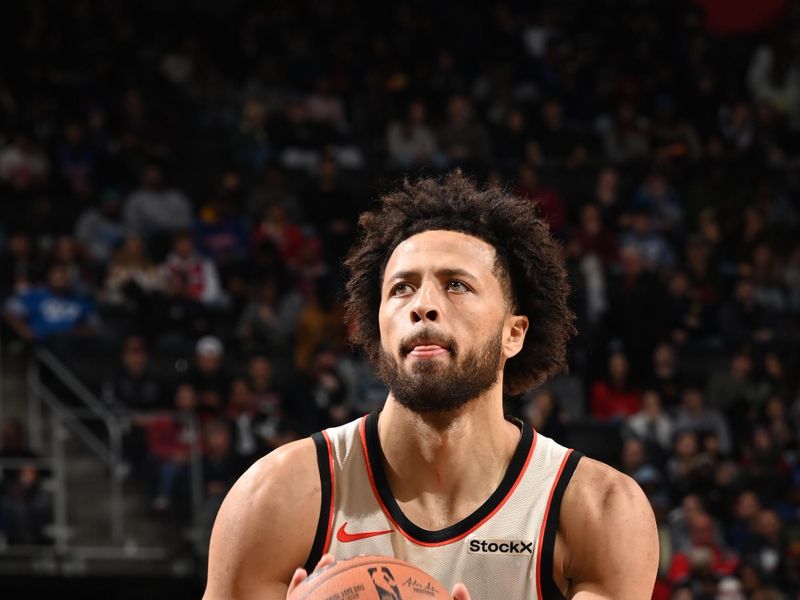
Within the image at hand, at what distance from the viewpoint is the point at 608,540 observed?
3.80m

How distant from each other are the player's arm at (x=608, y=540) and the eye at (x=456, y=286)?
25.3 inches

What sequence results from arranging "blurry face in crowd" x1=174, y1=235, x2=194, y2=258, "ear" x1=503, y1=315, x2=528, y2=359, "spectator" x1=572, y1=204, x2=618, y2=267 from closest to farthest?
"ear" x1=503, y1=315, x2=528, y2=359 < "blurry face in crowd" x1=174, y1=235, x2=194, y2=258 < "spectator" x1=572, y1=204, x2=618, y2=267

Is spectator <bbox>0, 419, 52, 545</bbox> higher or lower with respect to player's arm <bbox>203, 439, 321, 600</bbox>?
higher

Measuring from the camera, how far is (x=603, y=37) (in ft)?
53.7

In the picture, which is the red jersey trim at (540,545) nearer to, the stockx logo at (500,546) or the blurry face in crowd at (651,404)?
the stockx logo at (500,546)

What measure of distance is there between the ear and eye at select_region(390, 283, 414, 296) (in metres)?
→ 0.33

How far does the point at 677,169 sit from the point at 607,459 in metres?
4.72

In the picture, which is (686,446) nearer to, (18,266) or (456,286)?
(18,266)

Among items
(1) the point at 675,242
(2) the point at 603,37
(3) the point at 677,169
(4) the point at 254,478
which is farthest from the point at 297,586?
(2) the point at 603,37

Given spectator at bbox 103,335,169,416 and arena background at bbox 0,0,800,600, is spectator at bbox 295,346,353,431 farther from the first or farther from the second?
spectator at bbox 103,335,169,416

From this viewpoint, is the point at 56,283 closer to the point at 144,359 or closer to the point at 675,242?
the point at 144,359

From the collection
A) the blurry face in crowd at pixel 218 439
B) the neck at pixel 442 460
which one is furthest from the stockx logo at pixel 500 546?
the blurry face in crowd at pixel 218 439

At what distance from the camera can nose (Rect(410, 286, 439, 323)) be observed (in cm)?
378

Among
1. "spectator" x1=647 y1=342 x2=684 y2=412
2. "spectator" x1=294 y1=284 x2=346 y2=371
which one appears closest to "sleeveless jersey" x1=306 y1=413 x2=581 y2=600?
"spectator" x1=294 y1=284 x2=346 y2=371
